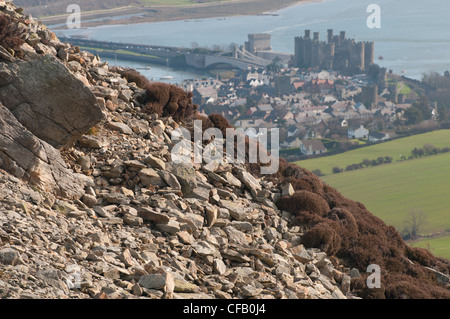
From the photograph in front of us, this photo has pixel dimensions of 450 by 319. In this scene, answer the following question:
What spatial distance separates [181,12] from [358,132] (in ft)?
333

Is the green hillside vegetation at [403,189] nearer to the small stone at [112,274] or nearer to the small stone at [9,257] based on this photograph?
the small stone at [112,274]

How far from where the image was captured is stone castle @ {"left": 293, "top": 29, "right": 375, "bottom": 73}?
13925 centimetres

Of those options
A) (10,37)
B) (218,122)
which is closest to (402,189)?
(218,122)

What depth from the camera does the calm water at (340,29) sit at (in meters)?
137

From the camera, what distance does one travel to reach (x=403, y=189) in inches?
2093

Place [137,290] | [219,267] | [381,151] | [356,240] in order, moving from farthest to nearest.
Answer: [381,151], [356,240], [219,267], [137,290]

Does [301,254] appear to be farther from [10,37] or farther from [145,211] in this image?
[10,37]

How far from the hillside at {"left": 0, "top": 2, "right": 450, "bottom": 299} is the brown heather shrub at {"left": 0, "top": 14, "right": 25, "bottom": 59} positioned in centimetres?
3

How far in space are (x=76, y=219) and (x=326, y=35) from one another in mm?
149399

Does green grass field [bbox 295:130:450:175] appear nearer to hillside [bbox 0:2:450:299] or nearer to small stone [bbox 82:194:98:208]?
hillside [bbox 0:2:450:299]

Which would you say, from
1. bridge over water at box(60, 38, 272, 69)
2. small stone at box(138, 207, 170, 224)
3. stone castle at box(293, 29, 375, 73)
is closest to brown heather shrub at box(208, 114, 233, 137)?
small stone at box(138, 207, 170, 224)

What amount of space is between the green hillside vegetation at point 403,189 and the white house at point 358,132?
51.4ft

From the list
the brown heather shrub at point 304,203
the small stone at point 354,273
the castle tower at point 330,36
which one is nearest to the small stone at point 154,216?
the brown heather shrub at point 304,203

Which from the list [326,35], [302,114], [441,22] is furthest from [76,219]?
[441,22]
